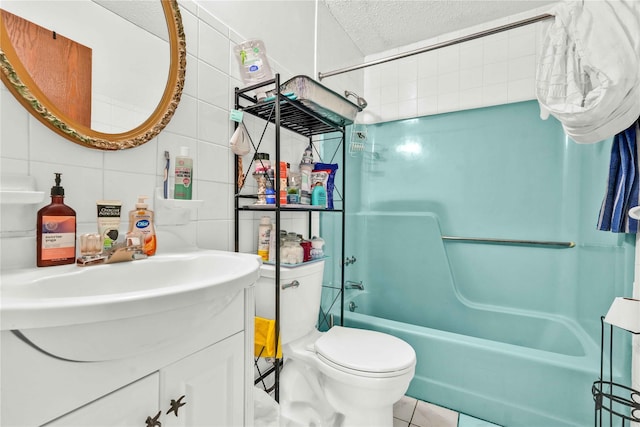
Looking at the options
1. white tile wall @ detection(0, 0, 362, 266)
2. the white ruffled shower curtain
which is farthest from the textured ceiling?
the white ruffled shower curtain

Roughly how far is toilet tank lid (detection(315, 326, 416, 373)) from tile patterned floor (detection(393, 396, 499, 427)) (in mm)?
443

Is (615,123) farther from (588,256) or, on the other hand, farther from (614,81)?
(588,256)

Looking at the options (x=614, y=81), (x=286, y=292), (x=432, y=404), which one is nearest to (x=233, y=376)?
(x=286, y=292)

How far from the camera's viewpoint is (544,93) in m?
1.05

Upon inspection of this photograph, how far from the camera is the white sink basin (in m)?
0.36

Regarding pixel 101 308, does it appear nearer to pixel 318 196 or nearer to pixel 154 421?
pixel 154 421

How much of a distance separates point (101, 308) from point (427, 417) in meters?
1.49

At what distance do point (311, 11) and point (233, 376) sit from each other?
1.92 metres

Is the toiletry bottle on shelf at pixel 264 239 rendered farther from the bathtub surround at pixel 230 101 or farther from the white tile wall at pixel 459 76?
the white tile wall at pixel 459 76

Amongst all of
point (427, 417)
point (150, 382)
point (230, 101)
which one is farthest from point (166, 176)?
point (427, 417)

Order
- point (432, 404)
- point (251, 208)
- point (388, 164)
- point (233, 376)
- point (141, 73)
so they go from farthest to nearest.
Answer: point (388, 164)
point (432, 404)
point (251, 208)
point (141, 73)
point (233, 376)

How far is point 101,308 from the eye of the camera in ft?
1.24

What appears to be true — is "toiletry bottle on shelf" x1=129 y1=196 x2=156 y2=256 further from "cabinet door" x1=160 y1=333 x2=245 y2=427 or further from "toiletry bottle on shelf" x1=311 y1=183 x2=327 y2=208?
"toiletry bottle on shelf" x1=311 y1=183 x2=327 y2=208

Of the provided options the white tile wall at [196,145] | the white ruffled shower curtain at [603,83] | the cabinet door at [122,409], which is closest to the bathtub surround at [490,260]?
the white ruffled shower curtain at [603,83]
